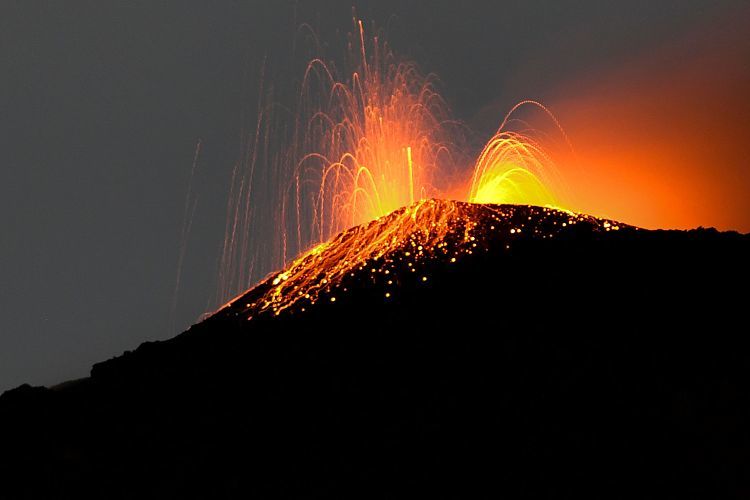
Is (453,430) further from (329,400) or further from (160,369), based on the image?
(160,369)

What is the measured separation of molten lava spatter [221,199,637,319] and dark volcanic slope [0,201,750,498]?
0.13 m

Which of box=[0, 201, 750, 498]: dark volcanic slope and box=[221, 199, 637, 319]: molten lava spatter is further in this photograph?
box=[221, 199, 637, 319]: molten lava spatter

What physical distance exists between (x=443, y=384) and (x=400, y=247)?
33.1 ft

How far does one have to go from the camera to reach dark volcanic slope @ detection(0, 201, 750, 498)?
22.7 m

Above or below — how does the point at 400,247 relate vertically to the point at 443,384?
above

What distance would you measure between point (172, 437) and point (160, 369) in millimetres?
5434

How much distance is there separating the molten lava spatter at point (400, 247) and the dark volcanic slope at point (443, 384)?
0.13 metres

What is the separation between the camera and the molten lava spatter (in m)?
33.0

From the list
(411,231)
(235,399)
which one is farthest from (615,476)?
(411,231)

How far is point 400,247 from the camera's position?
1378 inches

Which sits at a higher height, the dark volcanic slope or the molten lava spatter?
the molten lava spatter

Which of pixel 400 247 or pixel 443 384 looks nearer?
pixel 443 384

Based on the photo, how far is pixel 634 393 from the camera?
987 inches

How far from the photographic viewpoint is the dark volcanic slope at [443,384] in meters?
22.7
